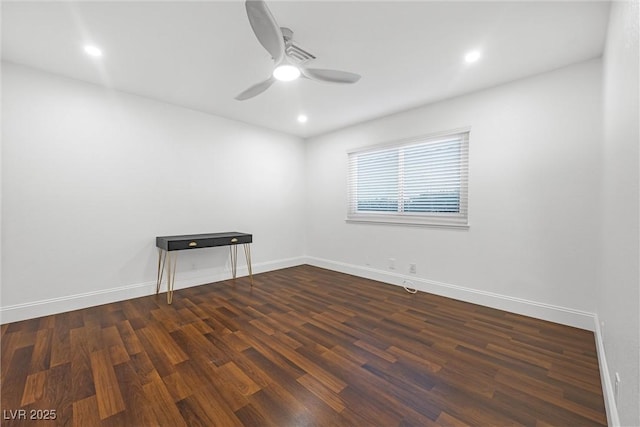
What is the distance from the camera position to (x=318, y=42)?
2.25 meters

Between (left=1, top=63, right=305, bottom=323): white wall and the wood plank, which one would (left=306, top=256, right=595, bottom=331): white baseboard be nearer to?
(left=1, top=63, right=305, bottom=323): white wall

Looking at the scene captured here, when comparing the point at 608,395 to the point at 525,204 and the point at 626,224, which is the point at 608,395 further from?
the point at 525,204

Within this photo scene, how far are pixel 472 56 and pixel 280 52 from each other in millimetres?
1809

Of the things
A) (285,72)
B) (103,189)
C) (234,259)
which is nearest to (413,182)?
(285,72)

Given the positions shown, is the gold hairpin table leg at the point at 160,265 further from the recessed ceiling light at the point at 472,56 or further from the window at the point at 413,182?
the recessed ceiling light at the point at 472,56

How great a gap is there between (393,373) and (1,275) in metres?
3.78

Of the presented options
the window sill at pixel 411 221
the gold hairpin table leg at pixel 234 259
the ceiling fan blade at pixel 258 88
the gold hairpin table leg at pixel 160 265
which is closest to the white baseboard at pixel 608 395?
the window sill at pixel 411 221

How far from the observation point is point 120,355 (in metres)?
2.06

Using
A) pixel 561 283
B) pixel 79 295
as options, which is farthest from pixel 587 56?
pixel 79 295

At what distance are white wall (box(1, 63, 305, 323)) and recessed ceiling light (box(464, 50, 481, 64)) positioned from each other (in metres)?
3.33

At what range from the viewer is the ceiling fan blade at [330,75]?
7.32 ft

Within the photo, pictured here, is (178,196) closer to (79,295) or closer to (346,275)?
(79,295)

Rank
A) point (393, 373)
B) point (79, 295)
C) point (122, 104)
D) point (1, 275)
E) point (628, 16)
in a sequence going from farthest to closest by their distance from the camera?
1. point (122, 104)
2. point (79, 295)
3. point (1, 275)
4. point (393, 373)
5. point (628, 16)

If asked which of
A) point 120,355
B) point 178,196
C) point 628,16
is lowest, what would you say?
point 120,355
